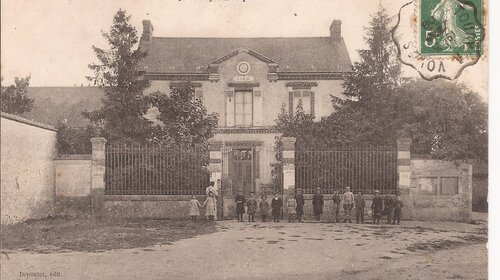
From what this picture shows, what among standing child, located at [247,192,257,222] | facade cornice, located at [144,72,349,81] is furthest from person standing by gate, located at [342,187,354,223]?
facade cornice, located at [144,72,349,81]

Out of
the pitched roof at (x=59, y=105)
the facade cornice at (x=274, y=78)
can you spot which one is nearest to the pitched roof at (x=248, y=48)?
the facade cornice at (x=274, y=78)

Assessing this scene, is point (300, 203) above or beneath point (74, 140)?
beneath

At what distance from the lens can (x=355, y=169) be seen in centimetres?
1484

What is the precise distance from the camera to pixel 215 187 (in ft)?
48.6

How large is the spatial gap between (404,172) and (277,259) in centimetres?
684

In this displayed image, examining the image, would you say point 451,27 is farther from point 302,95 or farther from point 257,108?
point 302,95

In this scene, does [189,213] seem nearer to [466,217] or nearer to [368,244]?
[368,244]

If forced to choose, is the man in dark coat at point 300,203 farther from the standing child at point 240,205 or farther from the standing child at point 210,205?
the standing child at point 210,205

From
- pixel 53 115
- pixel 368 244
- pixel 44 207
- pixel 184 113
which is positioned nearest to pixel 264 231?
pixel 368 244

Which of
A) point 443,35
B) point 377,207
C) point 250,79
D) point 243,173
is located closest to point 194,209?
point 243,173

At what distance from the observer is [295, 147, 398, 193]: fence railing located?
48.6 feet

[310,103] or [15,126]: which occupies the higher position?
[310,103]

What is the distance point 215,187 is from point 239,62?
6.74 m

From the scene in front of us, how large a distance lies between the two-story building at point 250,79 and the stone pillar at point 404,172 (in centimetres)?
476
